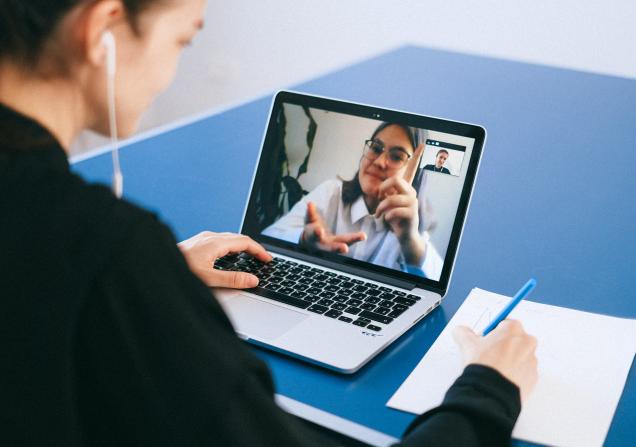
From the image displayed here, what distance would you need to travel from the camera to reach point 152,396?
57cm

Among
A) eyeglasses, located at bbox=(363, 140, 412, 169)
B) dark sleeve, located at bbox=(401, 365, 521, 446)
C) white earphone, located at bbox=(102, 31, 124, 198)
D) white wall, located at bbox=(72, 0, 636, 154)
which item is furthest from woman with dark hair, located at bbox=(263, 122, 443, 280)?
white wall, located at bbox=(72, 0, 636, 154)

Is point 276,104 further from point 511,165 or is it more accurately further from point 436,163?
point 511,165

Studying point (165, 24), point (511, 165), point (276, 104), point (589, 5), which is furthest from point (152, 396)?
point (589, 5)

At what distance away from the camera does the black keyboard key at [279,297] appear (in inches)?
42.9

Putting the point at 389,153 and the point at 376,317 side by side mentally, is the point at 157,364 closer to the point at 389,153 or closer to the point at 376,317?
the point at 376,317

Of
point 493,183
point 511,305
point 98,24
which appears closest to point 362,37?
point 493,183

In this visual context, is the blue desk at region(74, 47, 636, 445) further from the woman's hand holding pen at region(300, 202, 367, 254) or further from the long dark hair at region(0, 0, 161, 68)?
the long dark hair at region(0, 0, 161, 68)

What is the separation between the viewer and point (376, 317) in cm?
106

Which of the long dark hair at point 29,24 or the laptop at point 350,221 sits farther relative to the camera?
the laptop at point 350,221

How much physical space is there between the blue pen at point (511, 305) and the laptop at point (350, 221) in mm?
110

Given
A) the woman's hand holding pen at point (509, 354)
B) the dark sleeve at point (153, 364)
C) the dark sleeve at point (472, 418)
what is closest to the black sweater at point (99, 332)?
the dark sleeve at point (153, 364)

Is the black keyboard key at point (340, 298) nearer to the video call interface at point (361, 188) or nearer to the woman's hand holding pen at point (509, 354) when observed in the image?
the video call interface at point (361, 188)

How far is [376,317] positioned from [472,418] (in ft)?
0.90

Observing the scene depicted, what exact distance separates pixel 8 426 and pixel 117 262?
0.15 metres
